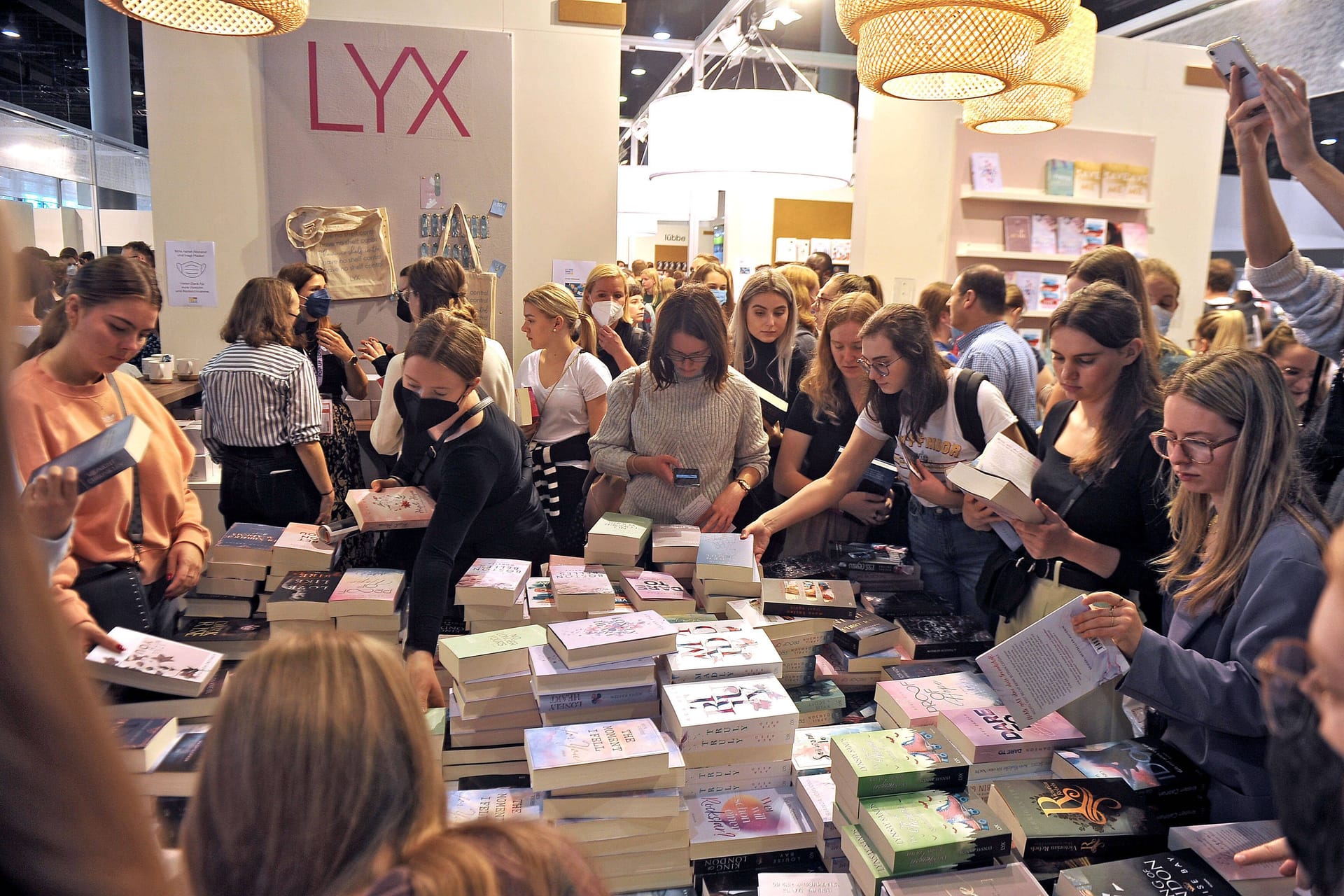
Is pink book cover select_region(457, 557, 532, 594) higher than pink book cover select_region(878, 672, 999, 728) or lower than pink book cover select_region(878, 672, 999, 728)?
higher

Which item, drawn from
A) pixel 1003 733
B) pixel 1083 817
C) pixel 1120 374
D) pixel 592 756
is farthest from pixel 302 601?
pixel 1120 374

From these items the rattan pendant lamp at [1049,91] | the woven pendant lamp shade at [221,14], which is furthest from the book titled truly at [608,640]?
the rattan pendant lamp at [1049,91]

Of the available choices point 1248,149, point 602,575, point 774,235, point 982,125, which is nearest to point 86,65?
point 774,235

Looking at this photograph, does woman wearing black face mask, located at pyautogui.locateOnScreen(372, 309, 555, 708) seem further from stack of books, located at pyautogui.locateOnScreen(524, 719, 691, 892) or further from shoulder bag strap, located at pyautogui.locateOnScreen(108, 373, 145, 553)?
shoulder bag strap, located at pyautogui.locateOnScreen(108, 373, 145, 553)

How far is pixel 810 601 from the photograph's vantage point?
2279mm

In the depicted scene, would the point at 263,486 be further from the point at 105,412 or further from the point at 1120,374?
the point at 1120,374

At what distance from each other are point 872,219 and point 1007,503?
5029mm

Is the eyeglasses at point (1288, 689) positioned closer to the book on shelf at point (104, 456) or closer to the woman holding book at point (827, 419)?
the book on shelf at point (104, 456)

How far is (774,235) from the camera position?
404 inches

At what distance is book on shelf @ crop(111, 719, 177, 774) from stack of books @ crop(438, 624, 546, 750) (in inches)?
20.7

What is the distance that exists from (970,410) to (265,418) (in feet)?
8.83

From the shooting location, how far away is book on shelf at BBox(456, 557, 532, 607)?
2.17 meters

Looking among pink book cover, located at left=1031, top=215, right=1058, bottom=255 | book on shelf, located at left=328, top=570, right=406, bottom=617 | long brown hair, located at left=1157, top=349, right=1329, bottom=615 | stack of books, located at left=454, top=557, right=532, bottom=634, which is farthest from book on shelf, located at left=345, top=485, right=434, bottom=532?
pink book cover, located at left=1031, top=215, right=1058, bottom=255

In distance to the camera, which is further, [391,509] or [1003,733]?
[391,509]
